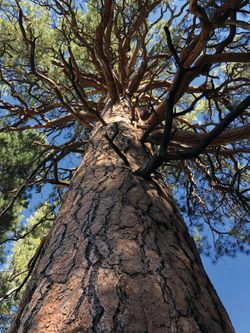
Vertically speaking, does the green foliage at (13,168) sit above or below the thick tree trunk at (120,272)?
above

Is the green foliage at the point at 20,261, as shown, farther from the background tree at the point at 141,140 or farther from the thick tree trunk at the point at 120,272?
the thick tree trunk at the point at 120,272

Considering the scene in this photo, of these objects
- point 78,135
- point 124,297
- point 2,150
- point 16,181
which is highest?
point 78,135

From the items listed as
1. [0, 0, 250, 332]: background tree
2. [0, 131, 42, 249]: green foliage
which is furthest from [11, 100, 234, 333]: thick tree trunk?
[0, 131, 42, 249]: green foliage

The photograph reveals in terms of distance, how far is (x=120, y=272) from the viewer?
122cm

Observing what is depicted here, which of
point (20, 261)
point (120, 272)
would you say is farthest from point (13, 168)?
point (120, 272)

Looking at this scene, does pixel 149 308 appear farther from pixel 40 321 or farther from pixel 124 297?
pixel 40 321

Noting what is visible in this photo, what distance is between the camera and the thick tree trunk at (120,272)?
3.46ft

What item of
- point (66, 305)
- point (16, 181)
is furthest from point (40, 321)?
point (16, 181)

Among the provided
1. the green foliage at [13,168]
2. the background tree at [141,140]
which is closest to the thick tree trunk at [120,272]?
the background tree at [141,140]

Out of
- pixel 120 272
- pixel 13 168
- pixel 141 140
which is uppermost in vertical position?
pixel 13 168

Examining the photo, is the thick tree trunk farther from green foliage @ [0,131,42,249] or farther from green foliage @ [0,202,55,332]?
green foliage @ [0,131,42,249]

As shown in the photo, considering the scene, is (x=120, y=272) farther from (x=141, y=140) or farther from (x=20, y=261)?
(x=20, y=261)

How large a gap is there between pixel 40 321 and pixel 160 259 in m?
0.45

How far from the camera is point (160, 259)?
134 cm
